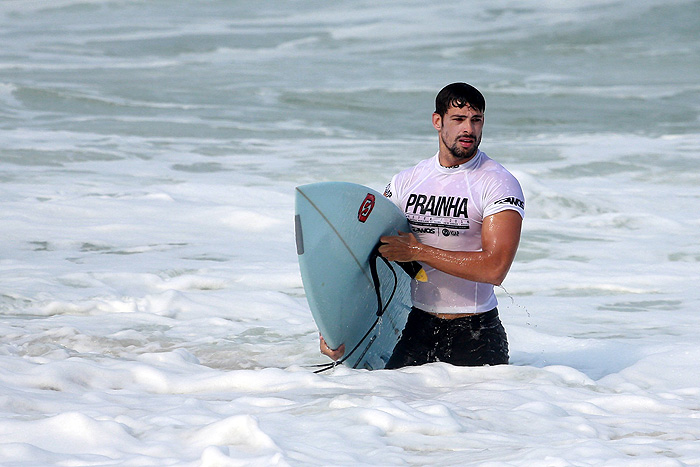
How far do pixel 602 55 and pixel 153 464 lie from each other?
2461 centimetres

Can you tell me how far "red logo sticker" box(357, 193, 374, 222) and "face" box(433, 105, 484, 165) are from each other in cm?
38

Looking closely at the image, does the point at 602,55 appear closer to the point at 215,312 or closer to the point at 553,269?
the point at 553,269

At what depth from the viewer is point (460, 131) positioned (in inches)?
153

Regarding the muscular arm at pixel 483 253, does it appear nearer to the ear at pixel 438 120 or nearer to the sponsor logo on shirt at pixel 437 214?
the sponsor logo on shirt at pixel 437 214

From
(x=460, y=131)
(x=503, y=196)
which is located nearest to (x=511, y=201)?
(x=503, y=196)

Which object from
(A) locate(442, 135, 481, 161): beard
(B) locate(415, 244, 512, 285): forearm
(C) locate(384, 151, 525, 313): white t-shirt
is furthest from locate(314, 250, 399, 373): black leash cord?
(A) locate(442, 135, 481, 161): beard

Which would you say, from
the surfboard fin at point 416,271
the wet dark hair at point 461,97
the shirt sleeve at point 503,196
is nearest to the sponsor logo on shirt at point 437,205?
the shirt sleeve at point 503,196

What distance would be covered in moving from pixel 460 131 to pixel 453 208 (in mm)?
327

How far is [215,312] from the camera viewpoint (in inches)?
228

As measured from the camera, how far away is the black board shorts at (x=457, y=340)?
4059 mm

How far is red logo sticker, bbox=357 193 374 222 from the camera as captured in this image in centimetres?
399

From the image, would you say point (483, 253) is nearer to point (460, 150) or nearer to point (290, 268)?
point (460, 150)

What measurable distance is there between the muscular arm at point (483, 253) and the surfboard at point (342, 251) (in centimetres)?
23

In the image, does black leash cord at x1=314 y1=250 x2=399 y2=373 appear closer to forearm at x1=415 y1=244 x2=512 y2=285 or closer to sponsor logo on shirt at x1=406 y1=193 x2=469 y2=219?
sponsor logo on shirt at x1=406 y1=193 x2=469 y2=219
